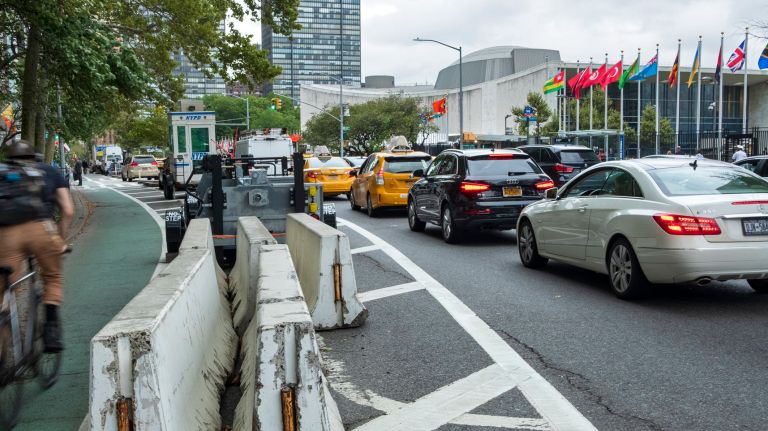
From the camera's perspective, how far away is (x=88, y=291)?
10992 mm

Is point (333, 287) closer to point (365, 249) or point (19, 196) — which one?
point (19, 196)

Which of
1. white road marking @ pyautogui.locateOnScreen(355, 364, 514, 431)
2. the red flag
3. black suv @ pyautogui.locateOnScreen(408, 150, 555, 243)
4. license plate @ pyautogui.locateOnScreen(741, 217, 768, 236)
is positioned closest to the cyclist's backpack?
white road marking @ pyautogui.locateOnScreen(355, 364, 514, 431)

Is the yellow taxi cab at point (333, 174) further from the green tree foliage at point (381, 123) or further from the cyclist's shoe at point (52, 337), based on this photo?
the green tree foliage at point (381, 123)

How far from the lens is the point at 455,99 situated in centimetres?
12488

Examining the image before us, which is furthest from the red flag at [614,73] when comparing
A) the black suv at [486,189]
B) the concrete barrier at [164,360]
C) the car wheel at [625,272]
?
the concrete barrier at [164,360]

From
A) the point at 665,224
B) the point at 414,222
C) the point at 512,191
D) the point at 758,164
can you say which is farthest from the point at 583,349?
the point at 758,164

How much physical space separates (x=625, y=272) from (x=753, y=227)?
4.49ft

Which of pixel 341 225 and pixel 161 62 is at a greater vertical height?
pixel 161 62

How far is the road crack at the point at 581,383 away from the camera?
5109 mm

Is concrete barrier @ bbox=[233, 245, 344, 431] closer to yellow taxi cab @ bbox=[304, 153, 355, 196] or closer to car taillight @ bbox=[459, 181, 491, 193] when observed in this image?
car taillight @ bbox=[459, 181, 491, 193]

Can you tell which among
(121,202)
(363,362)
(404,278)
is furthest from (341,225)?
(121,202)

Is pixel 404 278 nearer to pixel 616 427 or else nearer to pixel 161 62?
pixel 616 427

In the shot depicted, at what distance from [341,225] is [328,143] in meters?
82.7

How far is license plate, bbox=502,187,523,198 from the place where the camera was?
1483cm
